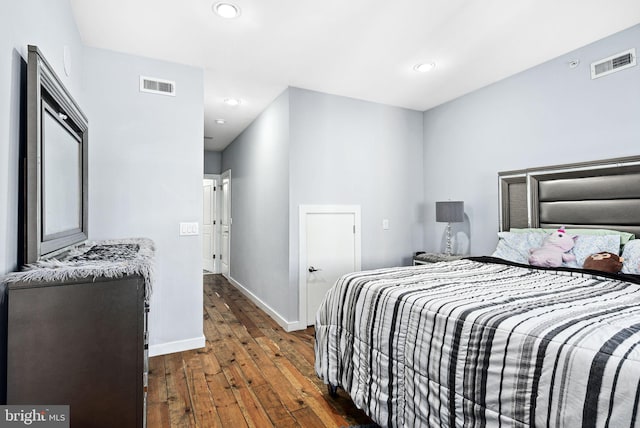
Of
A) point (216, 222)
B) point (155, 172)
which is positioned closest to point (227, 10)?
point (155, 172)

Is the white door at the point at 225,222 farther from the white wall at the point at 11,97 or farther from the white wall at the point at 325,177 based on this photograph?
the white wall at the point at 11,97

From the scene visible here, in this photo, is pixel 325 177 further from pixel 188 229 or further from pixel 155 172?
pixel 155 172

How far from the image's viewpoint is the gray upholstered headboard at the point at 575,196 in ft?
8.25

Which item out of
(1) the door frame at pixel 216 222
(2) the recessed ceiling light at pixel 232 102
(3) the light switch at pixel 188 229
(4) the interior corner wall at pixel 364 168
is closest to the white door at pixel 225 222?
(1) the door frame at pixel 216 222

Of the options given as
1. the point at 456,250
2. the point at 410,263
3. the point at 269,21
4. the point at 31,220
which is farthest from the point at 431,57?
the point at 31,220

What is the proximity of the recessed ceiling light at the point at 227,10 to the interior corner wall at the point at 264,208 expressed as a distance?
1333 mm

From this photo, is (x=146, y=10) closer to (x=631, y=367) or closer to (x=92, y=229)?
(x=92, y=229)

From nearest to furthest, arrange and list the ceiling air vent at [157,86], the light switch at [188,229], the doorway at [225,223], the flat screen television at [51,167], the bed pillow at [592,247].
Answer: the flat screen television at [51,167]
the bed pillow at [592,247]
the ceiling air vent at [157,86]
the light switch at [188,229]
the doorway at [225,223]

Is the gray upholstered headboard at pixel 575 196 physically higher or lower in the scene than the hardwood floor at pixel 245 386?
higher

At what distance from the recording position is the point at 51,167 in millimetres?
1603

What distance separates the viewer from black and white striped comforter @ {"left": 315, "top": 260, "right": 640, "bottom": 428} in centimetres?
101

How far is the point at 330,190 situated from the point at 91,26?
2.54m

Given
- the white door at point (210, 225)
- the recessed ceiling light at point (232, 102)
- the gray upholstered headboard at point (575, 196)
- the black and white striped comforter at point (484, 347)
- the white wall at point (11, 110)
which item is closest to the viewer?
the black and white striped comforter at point (484, 347)

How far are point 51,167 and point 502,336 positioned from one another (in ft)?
6.99
